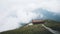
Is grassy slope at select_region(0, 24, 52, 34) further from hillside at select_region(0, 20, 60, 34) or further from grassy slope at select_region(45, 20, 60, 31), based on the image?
grassy slope at select_region(45, 20, 60, 31)

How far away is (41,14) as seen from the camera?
7.43 ft

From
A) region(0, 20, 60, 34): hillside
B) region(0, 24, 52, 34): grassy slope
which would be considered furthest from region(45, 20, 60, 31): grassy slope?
region(0, 24, 52, 34): grassy slope

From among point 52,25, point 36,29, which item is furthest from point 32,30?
point 52,25

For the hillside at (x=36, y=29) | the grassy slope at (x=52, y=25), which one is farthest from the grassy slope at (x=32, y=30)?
the grassy slope at (x=52, y=25)

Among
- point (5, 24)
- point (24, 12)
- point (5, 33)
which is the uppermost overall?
point (24, 12)

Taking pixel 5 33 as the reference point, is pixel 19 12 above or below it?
above

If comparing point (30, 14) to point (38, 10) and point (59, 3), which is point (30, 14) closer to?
point (38, 10)

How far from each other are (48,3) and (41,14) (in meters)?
0.22

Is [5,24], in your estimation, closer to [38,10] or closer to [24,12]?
[24,12]

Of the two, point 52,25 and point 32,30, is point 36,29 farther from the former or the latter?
point 52,25

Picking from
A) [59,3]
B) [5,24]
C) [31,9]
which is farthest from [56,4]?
[5,24]

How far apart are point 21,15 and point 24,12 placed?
0.23 feet

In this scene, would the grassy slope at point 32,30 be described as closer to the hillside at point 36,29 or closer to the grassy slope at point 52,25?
the hillside at point 36,29

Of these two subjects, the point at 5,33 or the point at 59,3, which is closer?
the point at 5,33
